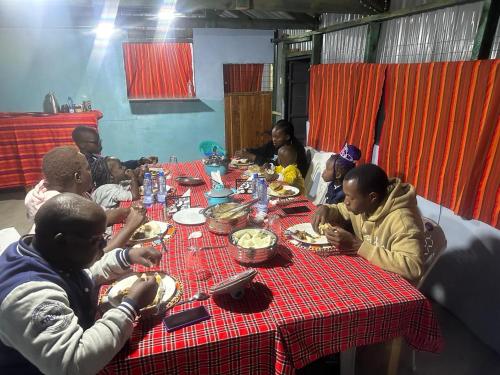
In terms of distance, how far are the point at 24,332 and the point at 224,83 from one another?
6627 mm

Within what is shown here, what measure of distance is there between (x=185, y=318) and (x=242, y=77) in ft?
21.4

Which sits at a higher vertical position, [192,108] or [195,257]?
[192,108]

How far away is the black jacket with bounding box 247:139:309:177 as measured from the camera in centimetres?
411

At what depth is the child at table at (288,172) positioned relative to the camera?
11.0 feet

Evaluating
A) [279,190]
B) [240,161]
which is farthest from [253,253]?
[240,161]

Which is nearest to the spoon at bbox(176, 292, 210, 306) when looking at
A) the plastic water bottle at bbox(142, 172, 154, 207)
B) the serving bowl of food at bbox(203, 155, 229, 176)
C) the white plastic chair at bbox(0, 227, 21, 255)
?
the white plastic chair at bbox(0, 227, 21, 255)

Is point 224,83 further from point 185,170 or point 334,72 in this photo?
point 185,170

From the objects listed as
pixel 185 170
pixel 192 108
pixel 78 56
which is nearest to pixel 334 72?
pixel 185 170

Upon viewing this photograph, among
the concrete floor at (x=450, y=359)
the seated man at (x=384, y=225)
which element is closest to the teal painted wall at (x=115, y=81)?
the seated man at (x=384, y=225)

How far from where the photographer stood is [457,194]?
2.70 metres

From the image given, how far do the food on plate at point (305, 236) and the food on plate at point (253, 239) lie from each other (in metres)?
0.24

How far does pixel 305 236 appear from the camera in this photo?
2.05 metres

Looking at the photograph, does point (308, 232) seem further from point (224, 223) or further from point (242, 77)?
point (242, 77)

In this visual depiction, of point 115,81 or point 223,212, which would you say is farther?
point 115,81
